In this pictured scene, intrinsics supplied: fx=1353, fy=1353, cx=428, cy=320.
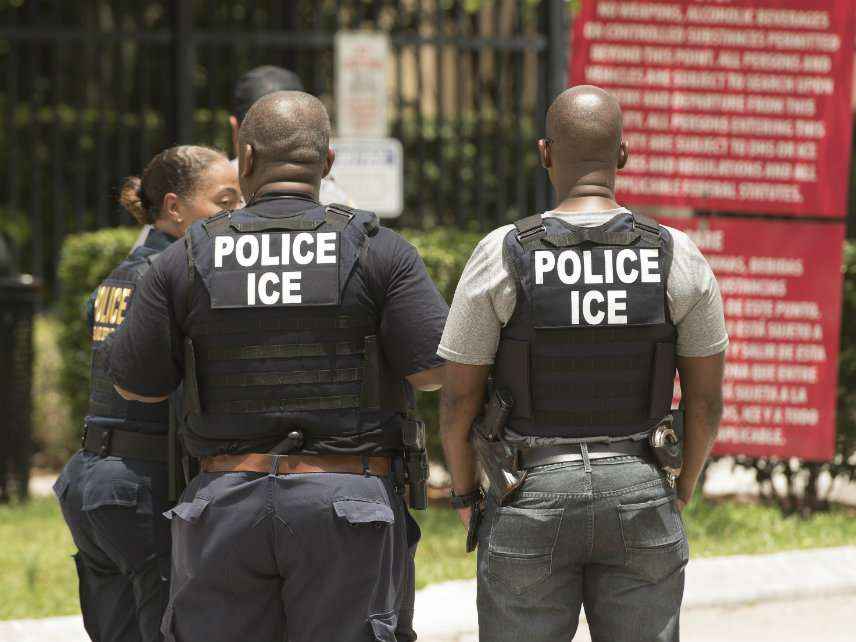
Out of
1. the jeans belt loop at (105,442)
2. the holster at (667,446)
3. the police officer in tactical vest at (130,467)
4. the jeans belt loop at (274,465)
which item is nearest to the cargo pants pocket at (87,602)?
the police officer in tactical vest at (130,467)

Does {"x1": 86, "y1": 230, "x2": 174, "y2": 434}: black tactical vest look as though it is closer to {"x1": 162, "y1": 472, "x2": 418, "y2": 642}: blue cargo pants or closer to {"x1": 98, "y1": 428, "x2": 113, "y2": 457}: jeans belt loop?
{"x1": 98, "y1": 428, "x2": 113, "y2": 457}: jeans belt loop

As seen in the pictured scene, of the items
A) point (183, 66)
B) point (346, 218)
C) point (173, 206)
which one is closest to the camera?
point (346, 218)

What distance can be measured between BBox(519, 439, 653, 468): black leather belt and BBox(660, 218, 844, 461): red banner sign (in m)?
4.02

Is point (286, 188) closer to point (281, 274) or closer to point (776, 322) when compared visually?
point (281, 274)

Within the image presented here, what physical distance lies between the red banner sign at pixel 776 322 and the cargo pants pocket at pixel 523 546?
13.6 ft

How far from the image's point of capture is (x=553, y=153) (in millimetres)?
3156

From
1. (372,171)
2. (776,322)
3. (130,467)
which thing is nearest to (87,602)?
(130,467)

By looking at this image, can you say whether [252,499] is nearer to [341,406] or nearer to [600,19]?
[341,406]

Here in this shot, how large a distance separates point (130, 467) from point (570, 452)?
51.4 inches

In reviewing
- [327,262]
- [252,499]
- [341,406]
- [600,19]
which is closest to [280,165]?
[327,262]

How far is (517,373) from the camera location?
303 cm

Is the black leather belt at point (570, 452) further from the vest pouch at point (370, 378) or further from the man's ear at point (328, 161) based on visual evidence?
the man's ear at point (328, 161)

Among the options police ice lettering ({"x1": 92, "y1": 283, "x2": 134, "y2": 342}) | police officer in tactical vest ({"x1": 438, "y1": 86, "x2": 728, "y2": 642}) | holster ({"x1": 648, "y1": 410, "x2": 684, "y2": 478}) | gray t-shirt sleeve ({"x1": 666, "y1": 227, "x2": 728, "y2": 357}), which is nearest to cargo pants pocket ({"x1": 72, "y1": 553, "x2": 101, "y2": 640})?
police ice lettering ({"x1": 92, "y1": 283, "x2": 134, "y2": 342})

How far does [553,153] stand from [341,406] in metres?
0.77
